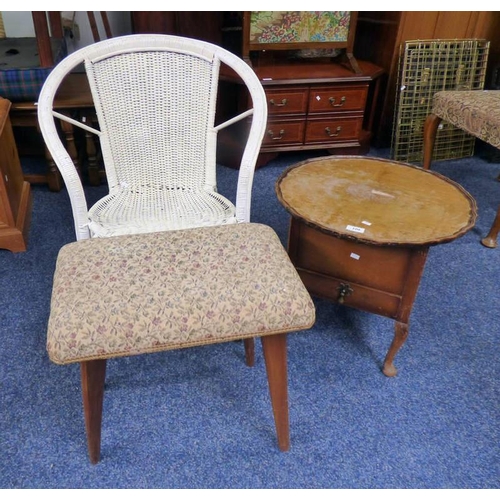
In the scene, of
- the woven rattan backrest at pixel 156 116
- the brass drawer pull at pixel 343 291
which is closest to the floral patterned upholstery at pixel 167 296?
the brass drawer pull at pixel 343 291

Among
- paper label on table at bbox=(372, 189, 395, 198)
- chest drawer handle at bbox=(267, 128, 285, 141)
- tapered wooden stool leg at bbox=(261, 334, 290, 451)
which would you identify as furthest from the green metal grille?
tapered wooden stool leg at bbox=(261, 334, 290, 451)

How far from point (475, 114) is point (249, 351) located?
151cm

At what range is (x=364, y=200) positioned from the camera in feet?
4.75

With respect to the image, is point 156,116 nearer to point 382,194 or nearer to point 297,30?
point 382,194

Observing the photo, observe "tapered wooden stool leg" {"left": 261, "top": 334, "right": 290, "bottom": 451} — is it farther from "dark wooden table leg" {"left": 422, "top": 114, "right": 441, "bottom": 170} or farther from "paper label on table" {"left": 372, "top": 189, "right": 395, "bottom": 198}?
"dark wooden table leg" {"left": 422, "top": 114, "right": 441, "bottom": 170}

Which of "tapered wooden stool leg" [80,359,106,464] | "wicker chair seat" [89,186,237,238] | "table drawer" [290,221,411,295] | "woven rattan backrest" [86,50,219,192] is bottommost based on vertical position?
"tapered wooden stool leg" [80,359,106,464]

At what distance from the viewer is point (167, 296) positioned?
1035mm

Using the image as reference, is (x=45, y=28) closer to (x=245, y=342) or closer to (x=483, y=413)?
(x=245, y=342)

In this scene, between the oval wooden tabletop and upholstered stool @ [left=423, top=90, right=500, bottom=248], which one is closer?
the oval wooden tabletop

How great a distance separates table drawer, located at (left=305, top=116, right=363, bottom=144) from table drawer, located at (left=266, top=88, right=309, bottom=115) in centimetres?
12

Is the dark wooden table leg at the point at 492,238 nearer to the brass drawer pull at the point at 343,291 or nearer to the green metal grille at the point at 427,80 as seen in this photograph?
the green metal grille at the point at 427,80

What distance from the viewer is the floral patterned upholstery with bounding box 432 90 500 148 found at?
2.05 metres

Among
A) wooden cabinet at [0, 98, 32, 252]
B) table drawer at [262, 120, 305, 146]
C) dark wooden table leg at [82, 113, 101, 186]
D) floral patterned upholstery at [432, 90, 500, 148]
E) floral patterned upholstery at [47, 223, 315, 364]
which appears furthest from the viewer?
table drawer at [262, 120, 305, 146]

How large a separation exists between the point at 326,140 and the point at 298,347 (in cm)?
154
